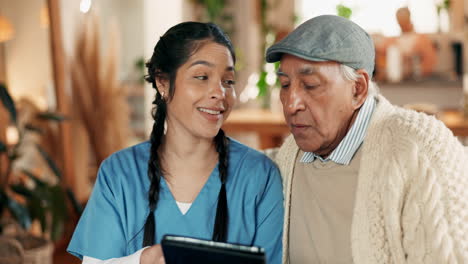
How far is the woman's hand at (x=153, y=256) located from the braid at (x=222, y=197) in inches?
7.8

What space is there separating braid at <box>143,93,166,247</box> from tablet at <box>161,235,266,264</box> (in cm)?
42

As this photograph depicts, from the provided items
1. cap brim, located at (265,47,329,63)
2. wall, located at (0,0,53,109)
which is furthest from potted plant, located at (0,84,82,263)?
cap brim, located at (265,47,329,63)

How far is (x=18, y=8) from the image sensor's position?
10.2 ft

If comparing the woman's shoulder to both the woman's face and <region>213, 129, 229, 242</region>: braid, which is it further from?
Result: the woman's face

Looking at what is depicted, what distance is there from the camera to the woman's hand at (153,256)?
4.23 feet

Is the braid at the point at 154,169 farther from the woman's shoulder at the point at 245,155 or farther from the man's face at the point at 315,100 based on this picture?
the man's face at the point at 315,100

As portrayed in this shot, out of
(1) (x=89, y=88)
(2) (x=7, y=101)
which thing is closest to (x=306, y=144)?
(2) (x=7, y=101)

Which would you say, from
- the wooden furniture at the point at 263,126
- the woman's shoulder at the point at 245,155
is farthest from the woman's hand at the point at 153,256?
the wooden furniture at the point at 263,126

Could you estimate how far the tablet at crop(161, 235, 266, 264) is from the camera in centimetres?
91

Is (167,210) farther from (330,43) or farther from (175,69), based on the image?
(330,43)

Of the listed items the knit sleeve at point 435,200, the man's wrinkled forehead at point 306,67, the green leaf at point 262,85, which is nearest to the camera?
the knit sleeve at point 435,200

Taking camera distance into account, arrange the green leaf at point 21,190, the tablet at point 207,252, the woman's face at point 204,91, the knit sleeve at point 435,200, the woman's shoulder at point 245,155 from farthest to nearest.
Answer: the green leaf at point 21,190 → the woman's shoulder at point 245,155 → the woman's face at point 204,91 → the knit sleeve at point 435,200 → the tablet at point 207,252

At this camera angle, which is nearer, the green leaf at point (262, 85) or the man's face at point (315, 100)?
the man's face at point (315, 100)

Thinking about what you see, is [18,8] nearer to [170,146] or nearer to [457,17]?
[170,146]
